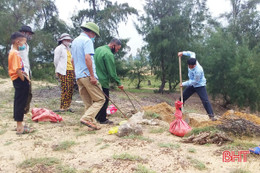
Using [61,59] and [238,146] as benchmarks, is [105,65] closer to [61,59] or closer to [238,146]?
[61,59]

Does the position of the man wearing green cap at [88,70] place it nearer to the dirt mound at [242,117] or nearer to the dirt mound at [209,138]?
the dirt mound at [209,138]

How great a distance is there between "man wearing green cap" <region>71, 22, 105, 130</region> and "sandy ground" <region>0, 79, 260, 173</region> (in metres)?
0.30

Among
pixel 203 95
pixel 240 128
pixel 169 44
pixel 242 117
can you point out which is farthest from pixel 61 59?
pixel 169 44

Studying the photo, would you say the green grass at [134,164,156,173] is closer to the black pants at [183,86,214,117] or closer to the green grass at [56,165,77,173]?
the green grass at [56,165,77,173]

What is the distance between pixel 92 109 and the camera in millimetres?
3961

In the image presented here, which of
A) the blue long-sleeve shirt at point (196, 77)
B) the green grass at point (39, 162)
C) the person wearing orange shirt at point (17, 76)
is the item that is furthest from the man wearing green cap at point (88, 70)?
the blue long-sleeve shirt at point (196, 77)

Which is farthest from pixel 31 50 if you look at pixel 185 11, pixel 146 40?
pixel 185 11

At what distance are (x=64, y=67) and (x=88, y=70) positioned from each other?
1.42 meters

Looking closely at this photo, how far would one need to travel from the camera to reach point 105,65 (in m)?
4.35

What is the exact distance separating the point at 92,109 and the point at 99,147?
893mm

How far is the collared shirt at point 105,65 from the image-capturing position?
13.9 feet

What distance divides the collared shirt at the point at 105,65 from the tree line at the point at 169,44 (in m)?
9.27

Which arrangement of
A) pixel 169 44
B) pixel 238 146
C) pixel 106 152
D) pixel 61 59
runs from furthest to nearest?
1. pixel 169 44
2. pixel 61 59
3. pixel 238 146
4. pixel 106 152

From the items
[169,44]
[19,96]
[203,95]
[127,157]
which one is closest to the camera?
[127,157]
